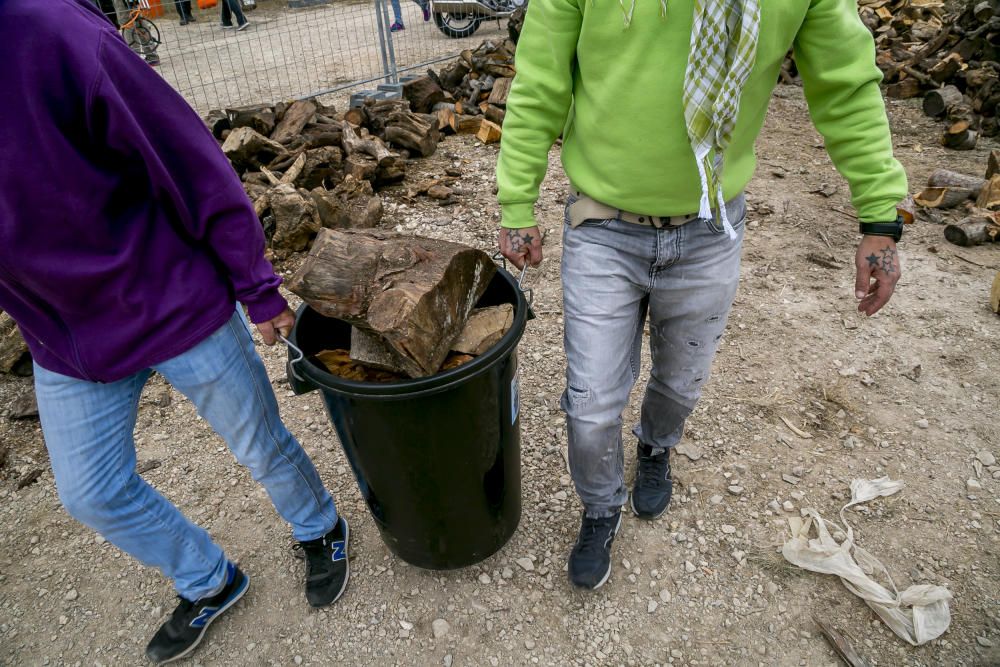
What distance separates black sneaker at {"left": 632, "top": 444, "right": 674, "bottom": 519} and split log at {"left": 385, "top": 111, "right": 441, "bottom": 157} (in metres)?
3.79

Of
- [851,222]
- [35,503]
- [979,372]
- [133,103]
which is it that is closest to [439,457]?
[133,103]

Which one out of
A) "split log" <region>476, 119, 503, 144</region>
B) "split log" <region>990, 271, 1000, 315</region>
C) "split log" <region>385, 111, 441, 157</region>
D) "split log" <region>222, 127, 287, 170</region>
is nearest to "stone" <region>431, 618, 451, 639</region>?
"split log" <region>990, 271, 1000, 315</region>

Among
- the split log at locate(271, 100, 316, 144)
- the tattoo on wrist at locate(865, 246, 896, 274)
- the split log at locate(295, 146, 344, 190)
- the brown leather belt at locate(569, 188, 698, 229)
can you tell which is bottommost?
the split log at locate(295, 146, 344, 190)

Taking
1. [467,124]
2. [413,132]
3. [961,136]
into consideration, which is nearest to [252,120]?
[413,132]

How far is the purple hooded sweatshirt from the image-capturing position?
129cm

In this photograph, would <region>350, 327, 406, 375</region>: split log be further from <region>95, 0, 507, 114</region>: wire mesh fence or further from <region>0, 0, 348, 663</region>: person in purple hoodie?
<region>95, 0, 507, 114</region>: wire mesh fence

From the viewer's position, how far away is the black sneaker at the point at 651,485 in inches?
95.9

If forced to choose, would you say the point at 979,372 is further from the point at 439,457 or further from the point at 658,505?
the point at 439,457

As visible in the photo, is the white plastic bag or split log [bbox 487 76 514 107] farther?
split log [bbox 487 76 514 107]

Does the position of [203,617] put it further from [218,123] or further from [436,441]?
[218,123]

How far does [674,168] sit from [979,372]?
244 cm

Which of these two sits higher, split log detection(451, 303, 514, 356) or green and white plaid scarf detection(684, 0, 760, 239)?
green and white plaid scarf detection(684, 0, 760, 239)

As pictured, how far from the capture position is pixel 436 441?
178cm

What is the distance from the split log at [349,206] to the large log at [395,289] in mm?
2560
